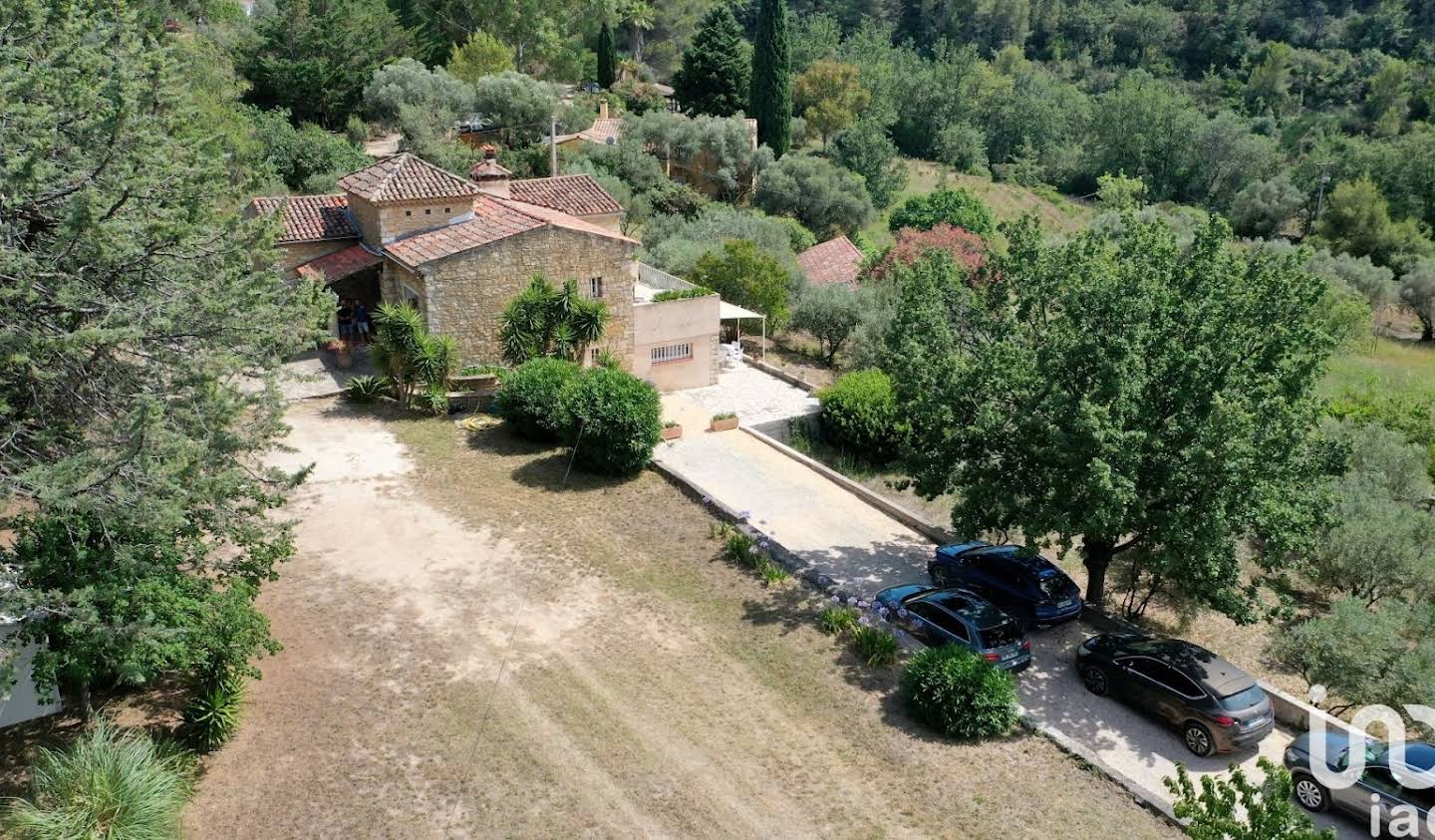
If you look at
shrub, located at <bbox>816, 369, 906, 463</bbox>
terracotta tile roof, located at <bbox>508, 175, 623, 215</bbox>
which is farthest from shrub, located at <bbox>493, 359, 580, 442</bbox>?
terracotta tile roof, located at <bbox>508, 175, 623, 215</bbox>

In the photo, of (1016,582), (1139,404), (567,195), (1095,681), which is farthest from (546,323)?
(1095,681)

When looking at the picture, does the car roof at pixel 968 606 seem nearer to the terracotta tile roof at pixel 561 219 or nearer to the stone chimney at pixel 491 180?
the terracotta tile roof at pixel 561 219

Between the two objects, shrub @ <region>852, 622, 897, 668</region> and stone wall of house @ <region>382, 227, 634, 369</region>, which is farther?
stone wall of house @ <region>382, 227, 634, 369</region>

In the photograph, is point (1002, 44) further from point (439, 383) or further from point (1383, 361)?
point (439, 383)

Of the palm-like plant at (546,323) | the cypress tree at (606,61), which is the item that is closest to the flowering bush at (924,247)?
the palm-like plant at (546,323)

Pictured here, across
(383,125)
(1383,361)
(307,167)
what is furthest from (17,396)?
(1383,361)

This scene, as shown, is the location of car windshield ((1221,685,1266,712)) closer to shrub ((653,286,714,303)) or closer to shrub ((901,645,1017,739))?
shrub ((901,645,1017,739))
